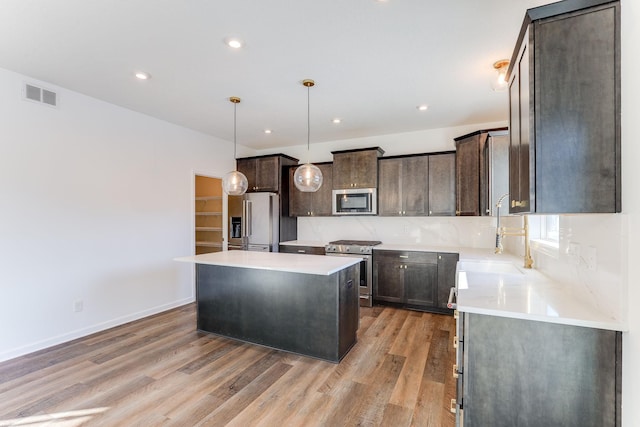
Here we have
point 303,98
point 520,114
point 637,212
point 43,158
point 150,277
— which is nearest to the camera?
point 637,212

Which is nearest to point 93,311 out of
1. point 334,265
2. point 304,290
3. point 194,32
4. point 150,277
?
point 150,277

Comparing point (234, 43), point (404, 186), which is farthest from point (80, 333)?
point (404, 186)

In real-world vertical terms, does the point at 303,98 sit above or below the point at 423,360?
above

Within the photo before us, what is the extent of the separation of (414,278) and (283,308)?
2139 millimetres

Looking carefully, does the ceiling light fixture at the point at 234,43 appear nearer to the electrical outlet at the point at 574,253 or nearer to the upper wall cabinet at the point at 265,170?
the electrical outlet at the point at 574,253

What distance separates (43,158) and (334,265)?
127 inches

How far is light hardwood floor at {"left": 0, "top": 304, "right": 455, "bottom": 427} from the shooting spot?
6.82 ft

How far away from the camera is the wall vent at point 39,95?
9.86 ft

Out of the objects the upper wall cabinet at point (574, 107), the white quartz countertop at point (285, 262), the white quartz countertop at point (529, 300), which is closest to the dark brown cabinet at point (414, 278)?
the white quartz countertop at point (285, 262)

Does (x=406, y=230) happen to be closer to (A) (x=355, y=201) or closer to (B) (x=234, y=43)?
(A) (x=355, y=201)

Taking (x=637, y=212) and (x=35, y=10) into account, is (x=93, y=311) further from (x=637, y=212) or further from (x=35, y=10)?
(x=637, y=212)

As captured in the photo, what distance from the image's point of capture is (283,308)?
10.0ft

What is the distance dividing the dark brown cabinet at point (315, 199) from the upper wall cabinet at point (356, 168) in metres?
0.22

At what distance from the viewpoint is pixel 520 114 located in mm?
1652
